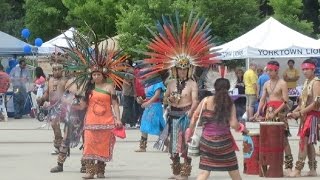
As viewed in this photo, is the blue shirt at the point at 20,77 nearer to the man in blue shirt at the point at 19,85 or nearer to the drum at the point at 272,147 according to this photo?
the man in blue shirt at the point at 19,85

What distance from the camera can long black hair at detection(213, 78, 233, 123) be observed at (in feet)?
36.1

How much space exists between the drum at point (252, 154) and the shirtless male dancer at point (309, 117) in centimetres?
57

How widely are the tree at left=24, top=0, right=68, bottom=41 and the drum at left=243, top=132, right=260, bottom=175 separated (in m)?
37.7

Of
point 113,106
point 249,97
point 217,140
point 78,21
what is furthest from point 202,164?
point 78,21

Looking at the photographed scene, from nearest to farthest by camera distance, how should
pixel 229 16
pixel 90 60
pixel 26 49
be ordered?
pixel 90 60 < pixel 26 49 < pixel 229 16

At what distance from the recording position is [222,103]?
11000 mm

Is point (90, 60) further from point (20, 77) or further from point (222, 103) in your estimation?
point (20, 77)

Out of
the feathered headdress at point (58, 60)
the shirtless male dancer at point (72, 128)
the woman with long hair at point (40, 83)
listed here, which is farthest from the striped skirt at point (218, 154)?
the woman with long hair at point (40, 83)

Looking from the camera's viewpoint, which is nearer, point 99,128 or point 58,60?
point 99,128

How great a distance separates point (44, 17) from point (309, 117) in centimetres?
3992

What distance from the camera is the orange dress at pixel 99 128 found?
13.2m

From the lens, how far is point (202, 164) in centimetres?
1105

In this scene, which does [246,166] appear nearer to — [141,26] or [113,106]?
[113,106]

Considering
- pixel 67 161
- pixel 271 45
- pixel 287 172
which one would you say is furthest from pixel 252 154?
pixel 271 45
